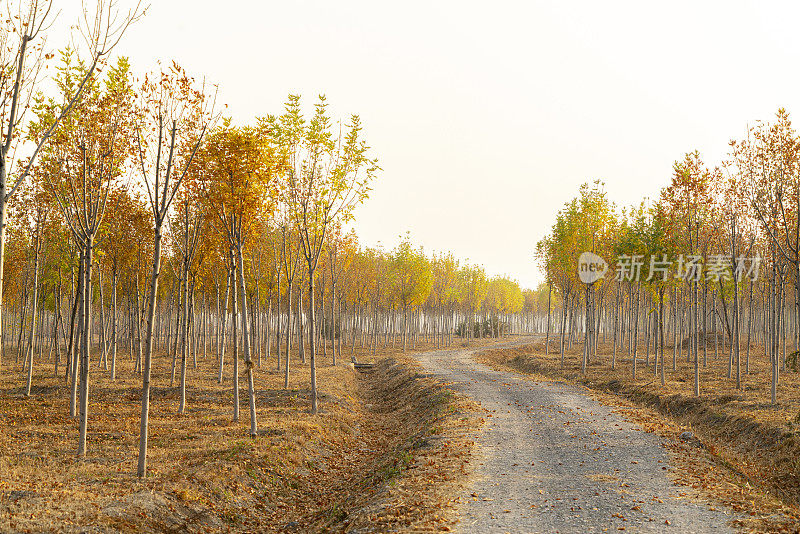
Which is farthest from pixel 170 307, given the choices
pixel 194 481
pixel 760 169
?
pixel 760 169

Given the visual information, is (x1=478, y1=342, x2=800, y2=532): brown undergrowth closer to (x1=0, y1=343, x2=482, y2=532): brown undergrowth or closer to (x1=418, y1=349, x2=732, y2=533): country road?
(x1=418, y1=349, x2=732, y2=533): country road

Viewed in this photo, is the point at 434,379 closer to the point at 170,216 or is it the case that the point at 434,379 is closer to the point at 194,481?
the point at 170,216

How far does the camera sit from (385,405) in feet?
86.3

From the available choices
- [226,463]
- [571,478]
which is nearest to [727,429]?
[571,478]

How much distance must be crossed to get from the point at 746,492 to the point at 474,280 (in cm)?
6100

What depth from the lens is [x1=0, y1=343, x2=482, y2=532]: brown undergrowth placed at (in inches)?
384

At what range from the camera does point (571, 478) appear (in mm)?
12141
